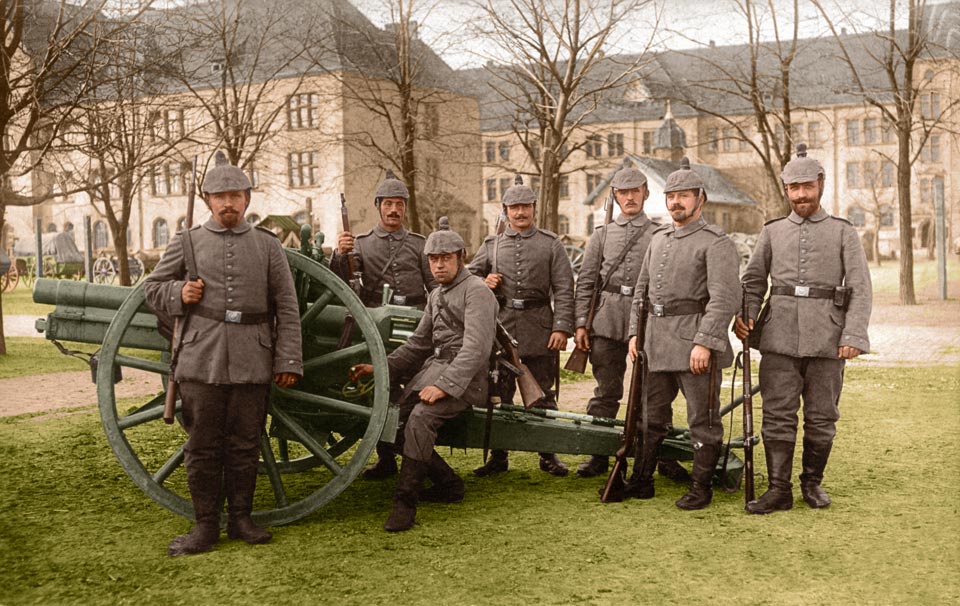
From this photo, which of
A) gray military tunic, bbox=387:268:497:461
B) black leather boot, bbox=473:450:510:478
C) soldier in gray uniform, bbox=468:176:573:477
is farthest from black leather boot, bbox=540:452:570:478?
gray military tunic, bbox=387:268:497:461

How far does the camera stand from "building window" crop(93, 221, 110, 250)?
45.2 meters

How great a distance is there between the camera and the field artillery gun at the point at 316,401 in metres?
4.70

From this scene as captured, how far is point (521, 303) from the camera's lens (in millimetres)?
6258

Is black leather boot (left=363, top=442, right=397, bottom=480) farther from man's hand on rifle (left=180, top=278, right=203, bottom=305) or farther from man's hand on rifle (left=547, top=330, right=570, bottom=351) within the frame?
man's hand on rifle (left=180, top=278, right=203, bottom=305)

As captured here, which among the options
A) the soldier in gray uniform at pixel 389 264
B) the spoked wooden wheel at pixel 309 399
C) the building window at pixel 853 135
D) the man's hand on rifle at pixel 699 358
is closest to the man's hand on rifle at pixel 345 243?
the soldier in gray uniform at pixel 389 264

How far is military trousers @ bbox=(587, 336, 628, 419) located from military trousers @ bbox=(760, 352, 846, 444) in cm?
105

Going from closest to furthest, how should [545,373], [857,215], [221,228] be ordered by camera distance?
1. [221,228]
2. [545,373]
3. [857,215]

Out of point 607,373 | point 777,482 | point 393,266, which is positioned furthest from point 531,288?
point 777,482

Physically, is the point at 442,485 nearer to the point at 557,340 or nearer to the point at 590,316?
the point at 557,340

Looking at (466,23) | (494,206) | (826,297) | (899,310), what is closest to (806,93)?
(494,206)

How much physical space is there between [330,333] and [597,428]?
56.7 inches

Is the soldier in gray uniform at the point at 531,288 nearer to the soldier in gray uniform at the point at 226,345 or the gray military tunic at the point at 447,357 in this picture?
the gray military tunic at the point at 447,357

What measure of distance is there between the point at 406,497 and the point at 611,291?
186cm

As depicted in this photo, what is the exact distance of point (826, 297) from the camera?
5137 millimetres
